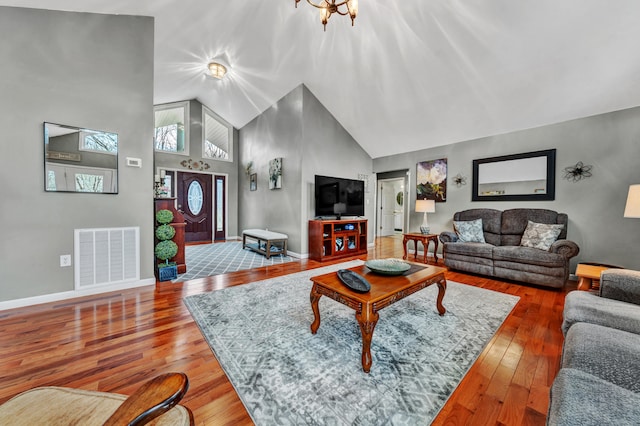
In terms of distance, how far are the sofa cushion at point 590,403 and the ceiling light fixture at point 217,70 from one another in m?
5.58

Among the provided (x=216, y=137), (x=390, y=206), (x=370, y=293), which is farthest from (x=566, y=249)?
(x=216, y=137)

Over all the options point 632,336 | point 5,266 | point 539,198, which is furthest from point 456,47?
point 5,266

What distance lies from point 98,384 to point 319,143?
4.47 metres

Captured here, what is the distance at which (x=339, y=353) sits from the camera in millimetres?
1683

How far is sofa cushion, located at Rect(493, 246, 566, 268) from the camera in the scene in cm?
298

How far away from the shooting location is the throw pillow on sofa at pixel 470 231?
3943 millimetres

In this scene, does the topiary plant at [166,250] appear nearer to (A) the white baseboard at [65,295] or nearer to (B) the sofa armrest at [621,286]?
(A) the white baseboard at [65,295]

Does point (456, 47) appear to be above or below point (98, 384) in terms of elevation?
above

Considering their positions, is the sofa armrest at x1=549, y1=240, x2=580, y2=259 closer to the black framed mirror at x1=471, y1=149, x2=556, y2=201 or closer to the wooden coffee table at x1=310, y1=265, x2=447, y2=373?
the black framed mirror at x1=471, y1=149, x2=556, y2=201

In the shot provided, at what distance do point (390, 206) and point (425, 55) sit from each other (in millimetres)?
5661

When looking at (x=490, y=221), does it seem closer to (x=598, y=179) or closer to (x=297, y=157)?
(x=598, y=179)

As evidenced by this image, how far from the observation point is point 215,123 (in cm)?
695

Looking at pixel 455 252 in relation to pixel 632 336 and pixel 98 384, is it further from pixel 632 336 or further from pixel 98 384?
pixel 98 384

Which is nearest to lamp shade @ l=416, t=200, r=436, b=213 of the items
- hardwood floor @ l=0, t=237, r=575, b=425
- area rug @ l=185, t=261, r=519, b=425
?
area rug @ l=185, t=261, r=519, b=425
